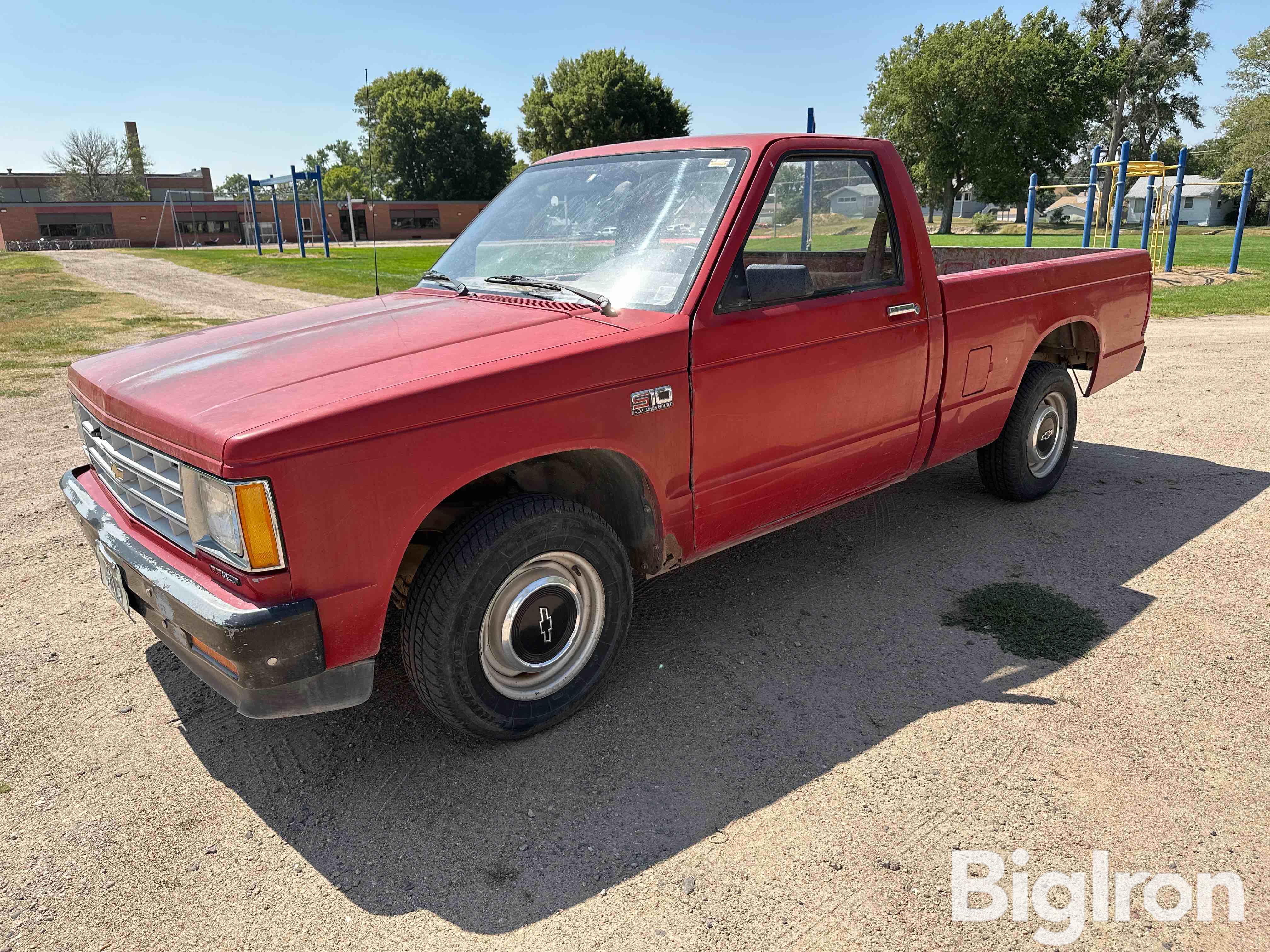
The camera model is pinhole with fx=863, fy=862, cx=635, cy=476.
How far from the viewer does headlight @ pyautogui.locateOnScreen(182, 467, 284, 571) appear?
226 cm

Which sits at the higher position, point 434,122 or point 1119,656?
point 434,122

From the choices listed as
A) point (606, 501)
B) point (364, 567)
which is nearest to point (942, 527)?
point (606, 501)

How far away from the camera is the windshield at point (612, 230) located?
10.6 ft

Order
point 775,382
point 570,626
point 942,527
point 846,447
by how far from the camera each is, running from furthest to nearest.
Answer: point 942,527
point 846,447
point 775,382
point 570,626

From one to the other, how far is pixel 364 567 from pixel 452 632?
385 millimetres

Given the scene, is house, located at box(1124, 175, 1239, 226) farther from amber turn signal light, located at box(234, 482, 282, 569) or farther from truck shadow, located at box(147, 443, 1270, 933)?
amber turn signal light, located at box(234, 482, 282, 569)

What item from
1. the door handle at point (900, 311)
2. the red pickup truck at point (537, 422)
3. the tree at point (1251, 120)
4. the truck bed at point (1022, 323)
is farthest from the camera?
the tree at point (1251, 120)

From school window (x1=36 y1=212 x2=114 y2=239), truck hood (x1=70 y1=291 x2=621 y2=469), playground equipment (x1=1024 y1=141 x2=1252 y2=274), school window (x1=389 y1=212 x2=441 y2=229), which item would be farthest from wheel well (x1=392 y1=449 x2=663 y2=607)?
school window (x1=36 y1=212 x2=114 y2=239)

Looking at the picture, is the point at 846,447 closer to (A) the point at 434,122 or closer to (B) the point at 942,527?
(B) the point at 942,527

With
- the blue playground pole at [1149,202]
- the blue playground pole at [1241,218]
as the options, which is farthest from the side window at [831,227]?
the blue playground pole at [1241,218]

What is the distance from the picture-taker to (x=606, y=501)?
327 cm

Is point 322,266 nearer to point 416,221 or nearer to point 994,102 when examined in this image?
point 994,102

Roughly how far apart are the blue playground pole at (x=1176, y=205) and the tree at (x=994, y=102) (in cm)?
3548

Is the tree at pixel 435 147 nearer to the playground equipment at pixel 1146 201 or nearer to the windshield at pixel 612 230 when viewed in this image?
the playground equipment at pixel 1146 201
